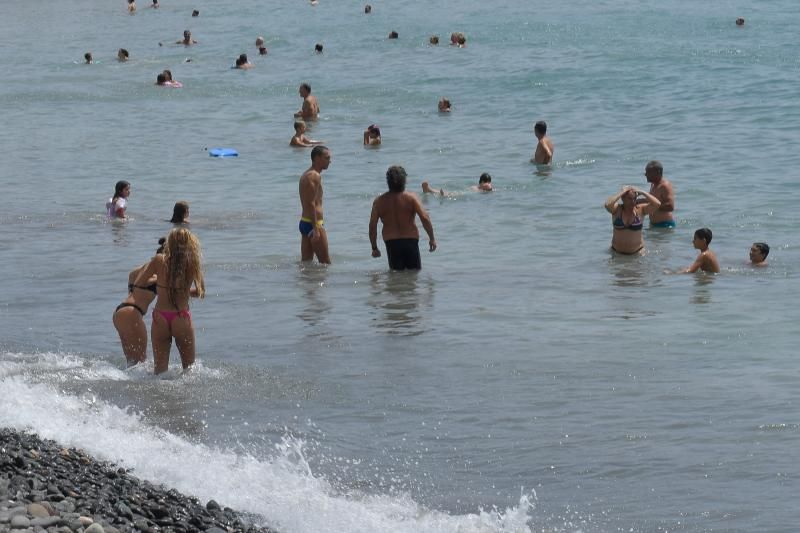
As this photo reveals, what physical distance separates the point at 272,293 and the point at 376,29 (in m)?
34.2

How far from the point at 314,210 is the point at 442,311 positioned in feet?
8.11

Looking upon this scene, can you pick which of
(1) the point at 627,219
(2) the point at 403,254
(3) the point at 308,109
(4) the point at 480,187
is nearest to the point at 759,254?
(1) the point at 627,219

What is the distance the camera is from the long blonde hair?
9.60 meters

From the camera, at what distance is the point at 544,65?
116 ft

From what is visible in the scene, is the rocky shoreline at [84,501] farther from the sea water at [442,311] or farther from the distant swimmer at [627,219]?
the distant swimmer at [627,219]

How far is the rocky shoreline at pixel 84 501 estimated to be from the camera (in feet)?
20.4

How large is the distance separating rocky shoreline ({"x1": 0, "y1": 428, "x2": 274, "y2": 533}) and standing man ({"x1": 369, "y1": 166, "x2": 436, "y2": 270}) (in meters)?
6.17

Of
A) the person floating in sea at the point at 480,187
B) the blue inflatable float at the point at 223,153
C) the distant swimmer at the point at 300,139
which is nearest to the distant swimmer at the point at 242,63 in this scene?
the distant swimmer at the point at 300,139

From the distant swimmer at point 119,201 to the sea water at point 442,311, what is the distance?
28 centimetres

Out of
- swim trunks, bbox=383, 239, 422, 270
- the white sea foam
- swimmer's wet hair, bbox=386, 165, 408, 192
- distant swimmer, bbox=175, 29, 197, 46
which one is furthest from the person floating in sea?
distant swimmer, bbox=175, 29, 197, 46

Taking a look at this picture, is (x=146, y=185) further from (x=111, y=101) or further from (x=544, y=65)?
(x=544, y=65)

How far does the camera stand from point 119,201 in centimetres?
1762

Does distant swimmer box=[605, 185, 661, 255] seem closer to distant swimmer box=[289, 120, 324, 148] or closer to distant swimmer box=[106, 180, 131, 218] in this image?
distant swimmer box=[106, 180, 131, 218]

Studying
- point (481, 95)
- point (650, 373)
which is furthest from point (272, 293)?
point (481, 95)
